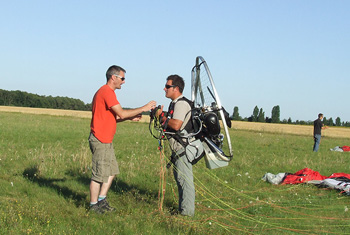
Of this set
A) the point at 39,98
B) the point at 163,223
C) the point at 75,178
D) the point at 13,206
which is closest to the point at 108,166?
the point at 163,223

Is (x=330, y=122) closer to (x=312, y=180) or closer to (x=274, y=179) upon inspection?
(x=312, y=180)

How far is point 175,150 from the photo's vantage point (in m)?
6.04

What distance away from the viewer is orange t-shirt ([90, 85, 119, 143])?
227 inches

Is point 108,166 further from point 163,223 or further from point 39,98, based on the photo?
point 39,98

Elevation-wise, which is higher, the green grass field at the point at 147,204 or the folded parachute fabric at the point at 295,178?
the folded parachute fabric at the point at 295,178

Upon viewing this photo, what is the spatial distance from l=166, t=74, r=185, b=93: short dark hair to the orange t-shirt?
3.16 feet

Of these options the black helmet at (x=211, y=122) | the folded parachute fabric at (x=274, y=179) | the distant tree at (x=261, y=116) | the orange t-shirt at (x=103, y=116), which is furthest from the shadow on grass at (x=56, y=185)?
the distant tree at (x=261, y=116)

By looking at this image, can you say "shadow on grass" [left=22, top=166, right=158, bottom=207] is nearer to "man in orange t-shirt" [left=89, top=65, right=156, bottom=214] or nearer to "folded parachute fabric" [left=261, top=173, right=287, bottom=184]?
"man in orange t-shirt" [left=89, top=65, right=156, bottom=214]

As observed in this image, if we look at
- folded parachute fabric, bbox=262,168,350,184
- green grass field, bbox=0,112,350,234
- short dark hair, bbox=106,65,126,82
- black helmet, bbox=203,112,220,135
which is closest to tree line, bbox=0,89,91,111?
green grass field, bbox=0,112,350,234

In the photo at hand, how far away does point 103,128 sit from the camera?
583 centimetres

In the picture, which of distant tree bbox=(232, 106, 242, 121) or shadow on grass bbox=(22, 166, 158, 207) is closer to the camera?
shadow on grass bbox=(22, 166, 158, 207)

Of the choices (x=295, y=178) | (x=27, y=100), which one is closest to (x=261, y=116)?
(x=27, y=100)

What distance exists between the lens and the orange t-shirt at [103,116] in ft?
19.0

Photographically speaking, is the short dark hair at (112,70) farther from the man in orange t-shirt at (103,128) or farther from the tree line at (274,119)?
the tree line at (274,119)
